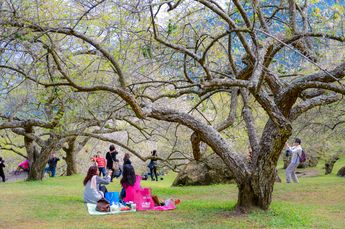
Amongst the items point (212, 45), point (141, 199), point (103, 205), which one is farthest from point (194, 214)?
point (212, 45)

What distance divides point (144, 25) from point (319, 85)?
389cm

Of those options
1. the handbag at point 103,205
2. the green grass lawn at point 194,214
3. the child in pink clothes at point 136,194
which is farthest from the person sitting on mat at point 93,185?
the handbag at point 103,205

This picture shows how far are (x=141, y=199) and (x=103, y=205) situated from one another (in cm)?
93

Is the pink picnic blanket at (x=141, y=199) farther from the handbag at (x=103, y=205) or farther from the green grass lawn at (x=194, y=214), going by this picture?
Answer: the handbag at (x=103, y=205)

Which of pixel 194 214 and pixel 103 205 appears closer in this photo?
pixel 194 214

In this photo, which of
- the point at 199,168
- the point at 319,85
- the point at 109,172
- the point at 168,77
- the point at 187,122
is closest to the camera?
the point at 319,85

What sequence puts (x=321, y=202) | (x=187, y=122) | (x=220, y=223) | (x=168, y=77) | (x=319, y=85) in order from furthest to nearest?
(x=168, y=77)
(x=321, y=202)
(x=187, y=122)
(x=220, y=223)
(x=319, y=85)

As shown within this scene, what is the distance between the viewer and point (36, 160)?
786 inches

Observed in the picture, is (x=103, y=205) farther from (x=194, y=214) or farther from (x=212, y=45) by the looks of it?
(x=212, y=45)

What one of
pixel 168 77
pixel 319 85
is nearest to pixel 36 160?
pixel 168 77

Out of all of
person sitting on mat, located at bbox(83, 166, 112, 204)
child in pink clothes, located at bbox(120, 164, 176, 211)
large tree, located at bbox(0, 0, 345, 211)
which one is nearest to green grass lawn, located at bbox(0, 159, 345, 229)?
person sitting on mat, located at bbox(83, 166, 112, 204)

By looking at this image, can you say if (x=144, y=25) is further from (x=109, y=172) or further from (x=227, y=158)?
(x=109, y=172)

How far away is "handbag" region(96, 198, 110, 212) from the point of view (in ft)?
34.7

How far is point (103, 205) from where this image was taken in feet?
34.8
